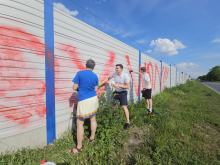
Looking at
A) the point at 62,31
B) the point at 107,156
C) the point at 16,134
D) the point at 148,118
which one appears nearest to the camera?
the point at 16,134

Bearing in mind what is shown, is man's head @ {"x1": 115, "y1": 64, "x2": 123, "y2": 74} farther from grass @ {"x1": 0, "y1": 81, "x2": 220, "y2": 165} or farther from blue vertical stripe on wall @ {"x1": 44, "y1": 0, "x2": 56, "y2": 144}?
blue vertical stripe on wall @ {"x1": 44, "y1": 0, "x2": 56, "y2": 144}

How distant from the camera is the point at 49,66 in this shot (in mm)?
3738

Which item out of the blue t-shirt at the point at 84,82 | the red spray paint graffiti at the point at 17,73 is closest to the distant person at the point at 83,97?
the blue t-shirt at the point at 84,82

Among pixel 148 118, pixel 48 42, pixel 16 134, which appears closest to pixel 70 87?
pixel 48 42

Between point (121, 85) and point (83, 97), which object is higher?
point (121, 85)

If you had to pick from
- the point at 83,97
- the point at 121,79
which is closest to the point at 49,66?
the point at 83,97

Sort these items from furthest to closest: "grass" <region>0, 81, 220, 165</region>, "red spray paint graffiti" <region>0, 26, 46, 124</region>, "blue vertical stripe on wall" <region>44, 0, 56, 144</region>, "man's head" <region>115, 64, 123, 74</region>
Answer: "man's head" <region>115, 64, 123, 74</region>
"blue vertical stripe on wall" <region>44, 0, 56, 144</region>
"grass" <region>0, 81, 220, 165</region>
"red spray paint graffiti" <region>0, 26, 46, 124</region>

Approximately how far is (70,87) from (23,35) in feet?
5.23

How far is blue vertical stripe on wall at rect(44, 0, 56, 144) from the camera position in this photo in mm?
3670

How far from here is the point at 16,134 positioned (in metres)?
3.16

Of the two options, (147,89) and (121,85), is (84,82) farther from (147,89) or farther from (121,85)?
(147,89)

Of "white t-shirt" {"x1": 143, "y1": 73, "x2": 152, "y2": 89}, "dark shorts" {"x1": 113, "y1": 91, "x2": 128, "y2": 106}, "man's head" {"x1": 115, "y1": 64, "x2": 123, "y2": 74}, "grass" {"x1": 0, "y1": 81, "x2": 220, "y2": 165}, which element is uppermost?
"man's head" {"x1": 115, "y1": 64, "x2": 123, "y2": 74}

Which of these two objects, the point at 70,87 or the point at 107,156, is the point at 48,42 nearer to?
the point at 70,87

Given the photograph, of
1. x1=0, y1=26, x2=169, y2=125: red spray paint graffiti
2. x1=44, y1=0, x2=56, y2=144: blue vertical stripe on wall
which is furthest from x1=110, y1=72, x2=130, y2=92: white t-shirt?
x1=44, y1=0, x2=56, y2=144: blue vertical stripe on wall
